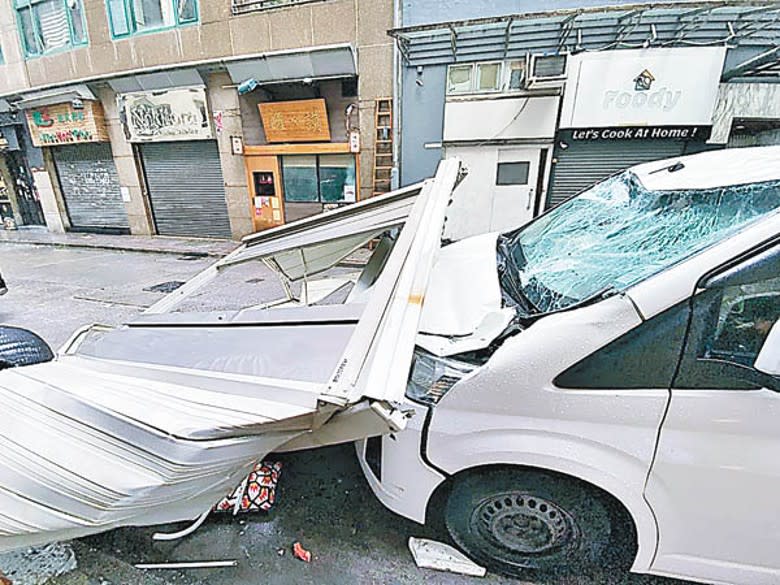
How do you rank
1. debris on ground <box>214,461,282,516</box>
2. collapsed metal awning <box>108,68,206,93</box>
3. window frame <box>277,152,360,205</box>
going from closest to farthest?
debris on ground <box>214,461,282,516</box> → window frame <box>277,152,360,205</box> → collapsed metal awning <box>108,68,206,93</box>

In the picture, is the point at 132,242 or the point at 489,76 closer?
the point at 489,76

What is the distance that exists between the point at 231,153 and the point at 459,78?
5.64 metres

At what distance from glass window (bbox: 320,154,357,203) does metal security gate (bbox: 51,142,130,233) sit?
657 cm

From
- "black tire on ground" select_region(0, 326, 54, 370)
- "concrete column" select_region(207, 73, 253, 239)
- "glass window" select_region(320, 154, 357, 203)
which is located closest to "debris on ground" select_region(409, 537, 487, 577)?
"black tire on ground" select_region(0, 326, 54, 370)

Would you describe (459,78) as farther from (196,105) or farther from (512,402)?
(512,402)

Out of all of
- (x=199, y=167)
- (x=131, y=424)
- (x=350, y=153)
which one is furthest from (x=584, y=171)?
(x=199, y=167)

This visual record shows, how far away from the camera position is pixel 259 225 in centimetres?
983

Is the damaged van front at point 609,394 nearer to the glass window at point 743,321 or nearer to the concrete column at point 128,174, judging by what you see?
the glass window at point 743,321

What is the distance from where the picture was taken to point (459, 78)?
7.23 m

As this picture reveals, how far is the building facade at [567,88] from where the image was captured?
6207mm

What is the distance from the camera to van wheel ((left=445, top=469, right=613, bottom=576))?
1.63 meters

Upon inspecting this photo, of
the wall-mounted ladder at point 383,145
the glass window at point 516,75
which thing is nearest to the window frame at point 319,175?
the wall-mounted ladder at point 383,145

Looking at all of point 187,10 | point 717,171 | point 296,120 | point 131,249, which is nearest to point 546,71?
point 296,120

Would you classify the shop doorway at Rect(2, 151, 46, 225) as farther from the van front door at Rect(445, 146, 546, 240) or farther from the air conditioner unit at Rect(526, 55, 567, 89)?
the air conditioner unit at Rect(526, 55, 567, 89)
